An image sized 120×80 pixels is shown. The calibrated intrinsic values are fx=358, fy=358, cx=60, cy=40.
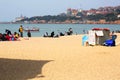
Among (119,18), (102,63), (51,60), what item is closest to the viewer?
(102,63)

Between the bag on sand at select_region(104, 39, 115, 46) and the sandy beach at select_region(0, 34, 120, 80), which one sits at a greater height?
the sandy beach at select_region(0, 34, 120, 80)

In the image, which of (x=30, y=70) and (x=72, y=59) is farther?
(x=72, y=59)

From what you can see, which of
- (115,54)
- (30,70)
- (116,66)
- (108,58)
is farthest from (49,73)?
(115,54)

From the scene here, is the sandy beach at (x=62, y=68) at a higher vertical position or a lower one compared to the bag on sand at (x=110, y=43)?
higher

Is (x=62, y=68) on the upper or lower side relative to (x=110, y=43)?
upper

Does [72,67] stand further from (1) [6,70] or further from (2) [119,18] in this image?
(2) [119,18]

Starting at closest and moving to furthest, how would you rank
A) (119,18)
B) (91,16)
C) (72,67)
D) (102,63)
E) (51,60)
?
(72,67), (102,63), (51,60), (119,18), (91,16)

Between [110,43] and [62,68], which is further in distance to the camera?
[110,43]

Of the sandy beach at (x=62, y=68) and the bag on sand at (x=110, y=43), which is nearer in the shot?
the sandy beach at (x=62, y=68)

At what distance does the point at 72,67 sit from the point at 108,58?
10.2ft

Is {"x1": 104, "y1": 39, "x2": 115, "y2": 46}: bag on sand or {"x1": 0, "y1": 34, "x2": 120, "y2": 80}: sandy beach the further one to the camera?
{"x1": 104, "y1": 39, "x2": 115, "y2": 46}: bag on sand

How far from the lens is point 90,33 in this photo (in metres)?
22.6

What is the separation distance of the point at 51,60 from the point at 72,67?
2.21 m

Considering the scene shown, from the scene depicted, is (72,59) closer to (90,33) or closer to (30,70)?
(30,70)
